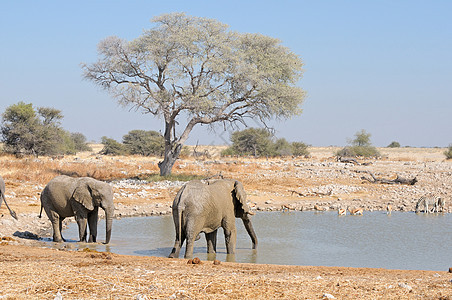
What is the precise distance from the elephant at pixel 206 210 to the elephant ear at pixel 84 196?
3061 mm

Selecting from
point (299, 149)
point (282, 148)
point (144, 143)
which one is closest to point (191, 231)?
point (282, 148)

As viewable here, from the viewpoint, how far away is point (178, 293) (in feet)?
22.0

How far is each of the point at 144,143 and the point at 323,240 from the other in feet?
153

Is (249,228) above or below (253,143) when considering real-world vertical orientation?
below

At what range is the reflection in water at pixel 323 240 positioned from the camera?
12.1 meters

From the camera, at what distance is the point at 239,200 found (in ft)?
40.1

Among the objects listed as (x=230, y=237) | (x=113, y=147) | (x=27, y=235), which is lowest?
(x=27, y=235)

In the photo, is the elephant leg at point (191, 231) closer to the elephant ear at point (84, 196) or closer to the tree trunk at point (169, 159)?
the elephant ear at point (84, 196)

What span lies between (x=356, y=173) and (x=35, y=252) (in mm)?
24379

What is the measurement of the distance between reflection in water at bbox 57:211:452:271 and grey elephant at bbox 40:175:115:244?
53cm

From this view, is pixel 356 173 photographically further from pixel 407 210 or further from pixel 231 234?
pixel 231 234

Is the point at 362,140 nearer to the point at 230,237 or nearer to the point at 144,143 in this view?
the point at 144,143

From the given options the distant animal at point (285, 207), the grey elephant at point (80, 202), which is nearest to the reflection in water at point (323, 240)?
the grey elephant at point (80, 202)

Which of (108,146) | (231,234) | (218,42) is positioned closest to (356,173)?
(218,42)
